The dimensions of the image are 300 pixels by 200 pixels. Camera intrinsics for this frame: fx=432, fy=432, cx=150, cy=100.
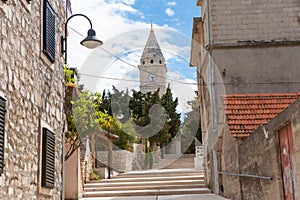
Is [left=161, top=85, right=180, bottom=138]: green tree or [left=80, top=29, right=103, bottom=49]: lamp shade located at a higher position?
[left=161, top=85, right=180, bottom=138]: green tree

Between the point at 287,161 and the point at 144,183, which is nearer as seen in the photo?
the point at 287,161

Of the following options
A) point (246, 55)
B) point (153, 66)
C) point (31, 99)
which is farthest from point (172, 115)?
point (31, 99)

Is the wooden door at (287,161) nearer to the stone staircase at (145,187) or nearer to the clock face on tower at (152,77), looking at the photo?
the stone staircase at (145,187)

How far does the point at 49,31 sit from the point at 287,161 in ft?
16.7

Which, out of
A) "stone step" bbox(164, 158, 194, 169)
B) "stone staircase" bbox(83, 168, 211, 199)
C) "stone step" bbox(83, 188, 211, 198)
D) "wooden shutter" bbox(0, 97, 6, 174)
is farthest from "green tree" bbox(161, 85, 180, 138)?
"wooden shutter" bbox(0, 97, 6, 174)

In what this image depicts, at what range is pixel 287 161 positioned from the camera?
704 cm

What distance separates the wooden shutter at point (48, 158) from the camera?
8005 millimetres

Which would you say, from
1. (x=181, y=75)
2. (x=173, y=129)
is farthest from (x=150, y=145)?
Result: (x=181, y=75)

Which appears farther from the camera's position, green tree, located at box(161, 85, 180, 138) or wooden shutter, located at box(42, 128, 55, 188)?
green tree, located at box(161, 85, 180, 138)

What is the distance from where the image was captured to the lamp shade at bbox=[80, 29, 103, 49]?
962 cm

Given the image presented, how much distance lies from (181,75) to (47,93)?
12.7 meters

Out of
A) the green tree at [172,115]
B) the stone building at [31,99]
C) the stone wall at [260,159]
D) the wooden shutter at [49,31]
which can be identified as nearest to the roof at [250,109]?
the stone wall at [260,159]

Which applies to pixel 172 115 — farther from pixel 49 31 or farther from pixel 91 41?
pixel 49 31

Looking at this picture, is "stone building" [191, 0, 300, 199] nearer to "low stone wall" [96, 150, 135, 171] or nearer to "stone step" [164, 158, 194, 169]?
"low stone wall" [96, 150, 135, 171]
